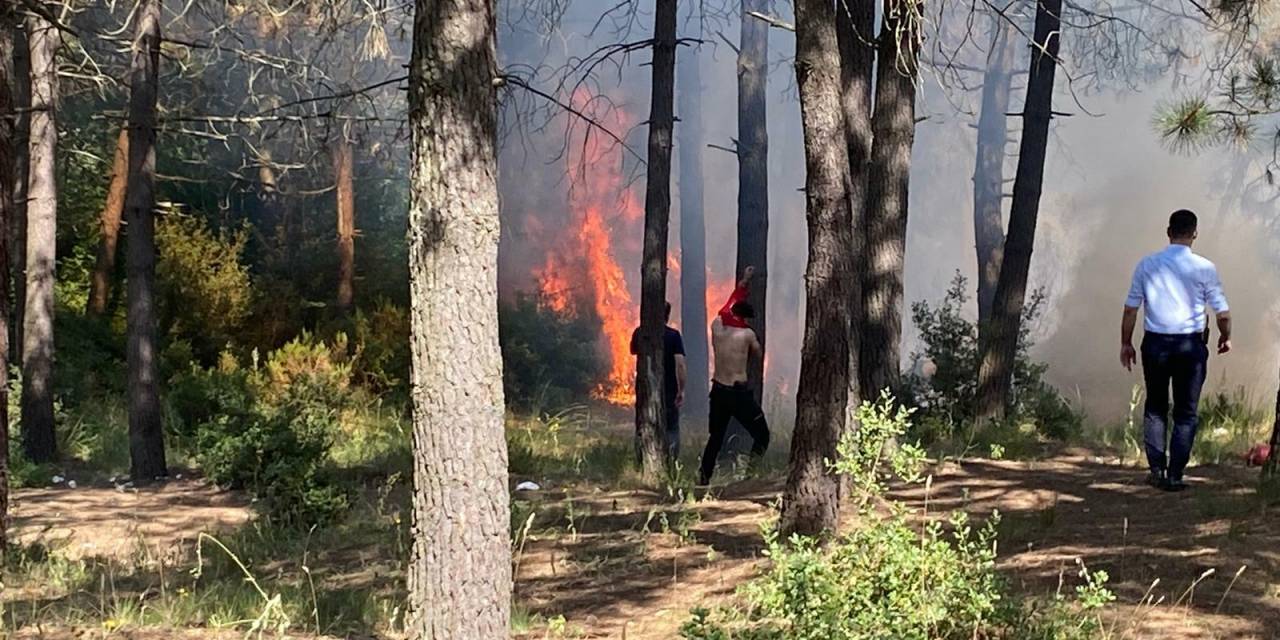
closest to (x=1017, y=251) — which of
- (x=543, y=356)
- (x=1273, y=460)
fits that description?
(x=1273, y=460)

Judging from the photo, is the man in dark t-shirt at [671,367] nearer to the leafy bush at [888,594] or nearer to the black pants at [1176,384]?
the black pants at [1176,384]

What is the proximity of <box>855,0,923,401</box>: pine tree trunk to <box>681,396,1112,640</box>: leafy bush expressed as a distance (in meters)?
5.76

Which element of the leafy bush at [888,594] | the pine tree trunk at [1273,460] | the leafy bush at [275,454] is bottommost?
the leafy bush at [275,454]

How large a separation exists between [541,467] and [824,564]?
797cm

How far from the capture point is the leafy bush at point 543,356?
77.8ft

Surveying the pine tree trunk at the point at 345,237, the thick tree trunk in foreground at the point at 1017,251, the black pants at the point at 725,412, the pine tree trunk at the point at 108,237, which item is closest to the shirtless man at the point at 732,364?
the black pants at the point at 725,412

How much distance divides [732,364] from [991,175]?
18.3 m

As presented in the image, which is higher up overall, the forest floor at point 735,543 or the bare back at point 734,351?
the bare back at point 734,351

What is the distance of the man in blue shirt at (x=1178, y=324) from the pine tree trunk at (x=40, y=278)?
1022cm

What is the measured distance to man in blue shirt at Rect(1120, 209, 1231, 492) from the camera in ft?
26.3

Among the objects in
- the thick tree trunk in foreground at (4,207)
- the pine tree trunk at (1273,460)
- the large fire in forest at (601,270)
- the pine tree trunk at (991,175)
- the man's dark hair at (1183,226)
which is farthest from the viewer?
the large fire in forest at (601,270)

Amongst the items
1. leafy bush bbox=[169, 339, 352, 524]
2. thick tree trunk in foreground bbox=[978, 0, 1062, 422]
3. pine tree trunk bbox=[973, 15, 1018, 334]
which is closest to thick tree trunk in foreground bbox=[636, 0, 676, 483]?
leafy bush bbox=[169, 339, 352, 524]

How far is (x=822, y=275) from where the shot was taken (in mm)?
7301

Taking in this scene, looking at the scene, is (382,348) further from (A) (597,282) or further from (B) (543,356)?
(A) (597,282)
